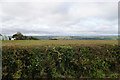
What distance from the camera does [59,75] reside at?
3559mm

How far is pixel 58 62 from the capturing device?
3.71 meters

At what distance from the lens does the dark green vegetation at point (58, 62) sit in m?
3.56

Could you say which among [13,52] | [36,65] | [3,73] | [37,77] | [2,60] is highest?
[13,52]

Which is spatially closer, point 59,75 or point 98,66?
point 59,75

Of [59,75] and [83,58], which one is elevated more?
[83,58]

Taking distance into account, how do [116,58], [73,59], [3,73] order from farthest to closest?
[116,58], [73,59], [3,73]

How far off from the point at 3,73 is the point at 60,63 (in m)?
2.47

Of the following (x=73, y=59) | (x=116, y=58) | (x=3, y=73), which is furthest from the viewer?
(x=116, y=58)

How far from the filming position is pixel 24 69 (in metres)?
3.58

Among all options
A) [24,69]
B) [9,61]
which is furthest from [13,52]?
[24,69]

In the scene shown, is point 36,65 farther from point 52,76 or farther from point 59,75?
point 59,75

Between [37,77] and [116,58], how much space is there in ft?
12.9

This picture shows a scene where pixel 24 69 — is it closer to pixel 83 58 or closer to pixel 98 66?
pixel 83 58

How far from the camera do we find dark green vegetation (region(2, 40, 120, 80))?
3557mm
